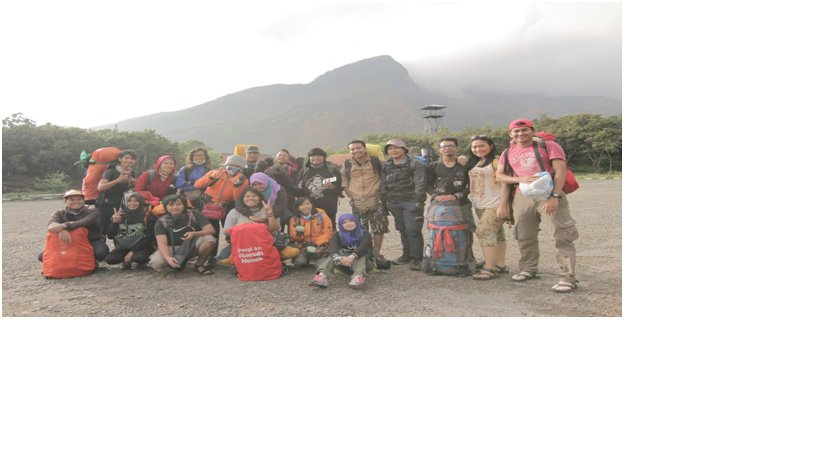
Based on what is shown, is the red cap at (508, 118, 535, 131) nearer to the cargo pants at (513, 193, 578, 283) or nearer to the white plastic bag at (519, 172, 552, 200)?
the white plastic bag at (519, 172, 552, 200)

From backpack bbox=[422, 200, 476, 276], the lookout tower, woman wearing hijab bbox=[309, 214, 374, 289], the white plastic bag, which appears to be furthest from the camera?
the lookout tower

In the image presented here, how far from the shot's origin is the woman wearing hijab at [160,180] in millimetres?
5758

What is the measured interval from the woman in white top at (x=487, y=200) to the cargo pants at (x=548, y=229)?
0.26 m

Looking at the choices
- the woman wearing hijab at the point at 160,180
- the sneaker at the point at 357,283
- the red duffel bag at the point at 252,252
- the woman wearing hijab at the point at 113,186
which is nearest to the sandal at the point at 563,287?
the sneaker at the point at 357,283

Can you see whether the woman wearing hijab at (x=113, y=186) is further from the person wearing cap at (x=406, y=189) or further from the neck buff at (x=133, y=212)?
the person wearing cap at (x=406, y=189)

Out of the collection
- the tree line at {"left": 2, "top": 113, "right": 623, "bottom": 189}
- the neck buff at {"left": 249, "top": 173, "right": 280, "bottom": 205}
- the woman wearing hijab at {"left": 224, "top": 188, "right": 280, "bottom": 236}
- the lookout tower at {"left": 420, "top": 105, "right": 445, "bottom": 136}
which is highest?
the lookout tower at {"left": 420, "top": 105, "right": 445, "bottom": 136}

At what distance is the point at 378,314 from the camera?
4180 millimetres

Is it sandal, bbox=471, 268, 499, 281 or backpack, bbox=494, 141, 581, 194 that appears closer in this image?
backpack, bbox=494, 141, 581, 194

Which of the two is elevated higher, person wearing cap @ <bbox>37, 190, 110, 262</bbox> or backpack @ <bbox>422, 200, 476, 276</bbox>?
person wearing cap @ <bbox>37, 190, 110, 262</bbox>

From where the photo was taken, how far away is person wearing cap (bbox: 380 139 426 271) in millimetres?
5625

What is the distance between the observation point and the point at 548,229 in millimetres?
5047

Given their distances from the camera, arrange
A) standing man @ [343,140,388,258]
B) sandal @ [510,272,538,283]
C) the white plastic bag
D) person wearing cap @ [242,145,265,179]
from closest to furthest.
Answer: the white plastic bag < sandal @ [510,272,538,283] < standing man @ [343,140,388,258] < person wearing cap @ [242,145,265,179]

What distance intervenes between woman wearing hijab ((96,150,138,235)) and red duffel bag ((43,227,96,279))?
1.14 ft

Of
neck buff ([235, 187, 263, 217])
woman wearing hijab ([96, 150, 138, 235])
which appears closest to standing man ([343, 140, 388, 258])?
neck buff ([235, 187, 263, 217])
